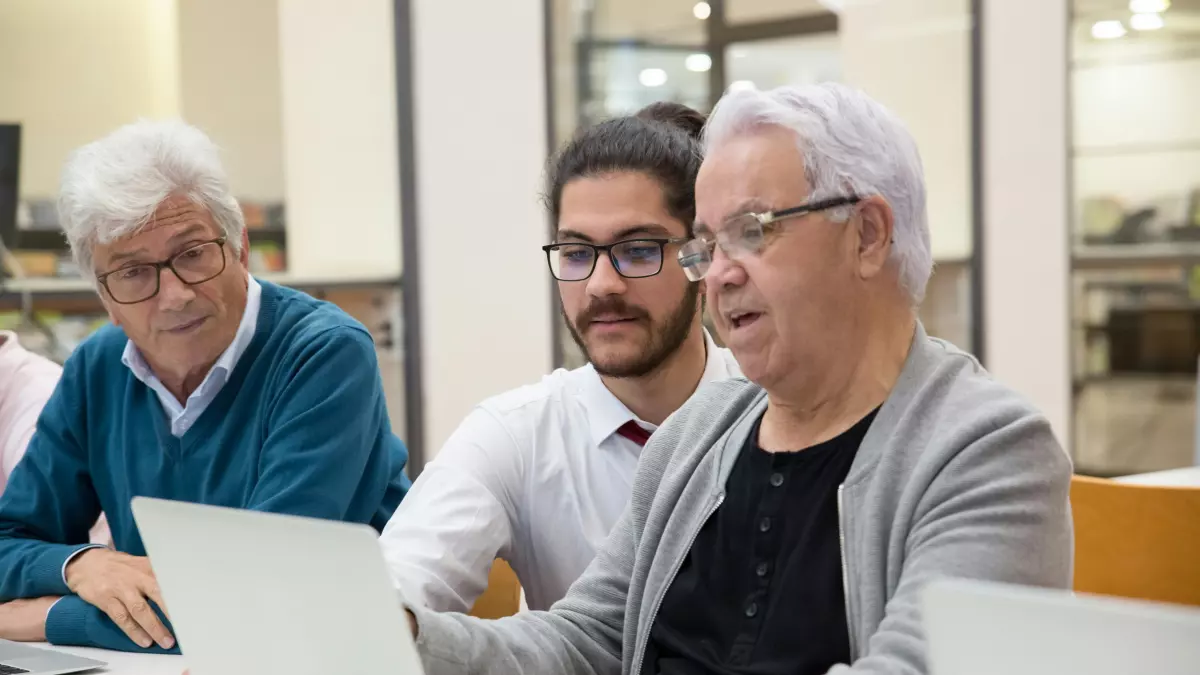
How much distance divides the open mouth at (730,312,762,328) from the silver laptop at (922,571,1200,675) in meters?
0.56

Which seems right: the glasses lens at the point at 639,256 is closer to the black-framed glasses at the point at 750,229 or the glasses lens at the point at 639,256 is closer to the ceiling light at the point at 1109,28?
the black-framed glasses at the point at 750,229

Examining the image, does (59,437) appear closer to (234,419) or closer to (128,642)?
(234,419)

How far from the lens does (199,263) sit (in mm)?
2244

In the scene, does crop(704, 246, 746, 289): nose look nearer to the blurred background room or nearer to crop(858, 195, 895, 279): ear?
crop(858, 195, 895, 279): ear

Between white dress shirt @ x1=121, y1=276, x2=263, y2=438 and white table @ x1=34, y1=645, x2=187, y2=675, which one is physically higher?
white dress shirt @ x1=121, y1=276, x2=263, y2=438

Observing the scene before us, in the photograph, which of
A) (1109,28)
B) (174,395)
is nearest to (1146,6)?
(1109,28)

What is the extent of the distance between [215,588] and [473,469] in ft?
2.51

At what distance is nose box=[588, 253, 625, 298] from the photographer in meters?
1.97

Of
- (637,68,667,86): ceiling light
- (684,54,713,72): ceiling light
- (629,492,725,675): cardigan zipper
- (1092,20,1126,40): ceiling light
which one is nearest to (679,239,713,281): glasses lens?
(629,492,725,675): cardigan zipper

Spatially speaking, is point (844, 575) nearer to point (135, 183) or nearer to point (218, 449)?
point (218, 449)

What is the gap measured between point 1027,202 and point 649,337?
497cm

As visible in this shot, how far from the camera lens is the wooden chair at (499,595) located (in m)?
2.01

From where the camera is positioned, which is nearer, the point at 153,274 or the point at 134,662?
the point at 134,662

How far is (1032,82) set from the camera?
254 inches
